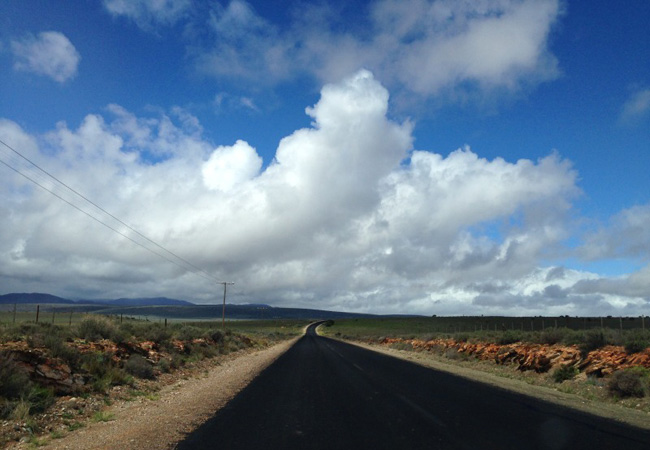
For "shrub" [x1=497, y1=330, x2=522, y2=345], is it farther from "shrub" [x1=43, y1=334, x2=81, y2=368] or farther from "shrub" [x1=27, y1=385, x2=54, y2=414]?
"shrub" [x1=27, y1=385, x2=54, y2=414]

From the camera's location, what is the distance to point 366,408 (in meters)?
12.5

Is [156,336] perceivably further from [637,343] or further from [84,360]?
[637,343]

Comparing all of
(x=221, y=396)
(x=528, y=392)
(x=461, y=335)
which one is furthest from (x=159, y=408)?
(x=461, y=335)

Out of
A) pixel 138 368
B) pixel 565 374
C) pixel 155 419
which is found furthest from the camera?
pixel 565 374

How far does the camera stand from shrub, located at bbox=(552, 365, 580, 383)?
73.0ft

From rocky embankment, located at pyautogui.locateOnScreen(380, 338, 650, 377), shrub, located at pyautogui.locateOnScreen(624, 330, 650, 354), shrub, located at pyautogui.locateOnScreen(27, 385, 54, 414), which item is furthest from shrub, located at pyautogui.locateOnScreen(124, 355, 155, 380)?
shrub, located at pyautogui.locateOnScreen(624, 330, 650, 354)

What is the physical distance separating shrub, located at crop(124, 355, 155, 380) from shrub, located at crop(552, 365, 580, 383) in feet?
61.8

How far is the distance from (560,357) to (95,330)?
79.4ft

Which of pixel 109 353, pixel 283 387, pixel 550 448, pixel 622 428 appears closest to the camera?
pixel 550 448

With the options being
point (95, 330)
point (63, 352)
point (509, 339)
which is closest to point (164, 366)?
point (95, 330)

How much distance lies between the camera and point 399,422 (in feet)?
34.5

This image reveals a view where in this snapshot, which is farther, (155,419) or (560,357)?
(560,357)

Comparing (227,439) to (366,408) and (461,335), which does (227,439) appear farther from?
(461,335)

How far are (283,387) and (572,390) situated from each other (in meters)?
12.3
